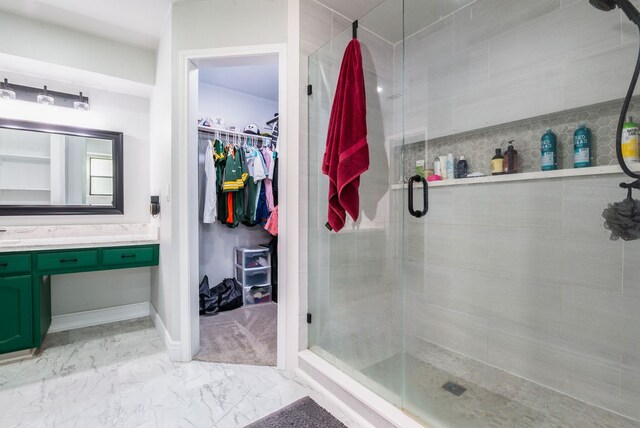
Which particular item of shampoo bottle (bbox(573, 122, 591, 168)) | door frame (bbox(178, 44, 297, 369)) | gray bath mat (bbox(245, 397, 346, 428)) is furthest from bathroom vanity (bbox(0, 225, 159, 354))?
shampoo bottle (bbox(573, 122, 591, 168))

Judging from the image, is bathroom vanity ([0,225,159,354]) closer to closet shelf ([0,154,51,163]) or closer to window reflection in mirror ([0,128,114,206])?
window reflection in mirror ([0,128,114,206])

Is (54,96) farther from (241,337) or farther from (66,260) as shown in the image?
(241,337)

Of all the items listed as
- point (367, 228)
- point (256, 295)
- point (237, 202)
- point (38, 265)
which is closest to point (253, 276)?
point (256, 295)

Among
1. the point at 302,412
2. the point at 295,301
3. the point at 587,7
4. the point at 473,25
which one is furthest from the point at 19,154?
the point at 587,7

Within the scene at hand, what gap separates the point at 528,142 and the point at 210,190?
261 centimetres

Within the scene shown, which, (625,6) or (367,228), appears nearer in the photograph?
(625,6)

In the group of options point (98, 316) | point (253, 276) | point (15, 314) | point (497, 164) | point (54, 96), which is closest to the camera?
point (497, 164)

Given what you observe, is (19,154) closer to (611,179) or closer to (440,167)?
(440,167)

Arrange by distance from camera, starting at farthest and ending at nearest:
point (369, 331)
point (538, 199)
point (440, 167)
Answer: point (440, 167)
point (369, 331)
point (538, 199)

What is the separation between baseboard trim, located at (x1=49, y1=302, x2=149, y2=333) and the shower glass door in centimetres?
192

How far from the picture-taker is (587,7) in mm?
1459

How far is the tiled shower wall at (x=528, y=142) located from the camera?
4.61ft

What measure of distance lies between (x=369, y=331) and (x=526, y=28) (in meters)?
2.00

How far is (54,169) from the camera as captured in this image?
246 cm
